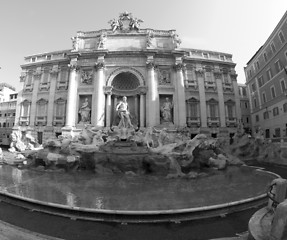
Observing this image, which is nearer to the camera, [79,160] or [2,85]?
[79,160]

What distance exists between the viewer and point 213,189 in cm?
623

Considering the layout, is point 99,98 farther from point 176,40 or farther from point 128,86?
point 176,40

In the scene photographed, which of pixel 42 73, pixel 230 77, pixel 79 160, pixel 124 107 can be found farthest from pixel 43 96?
pixel 230 77

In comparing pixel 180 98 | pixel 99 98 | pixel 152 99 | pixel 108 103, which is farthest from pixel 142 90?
pixel 99 98

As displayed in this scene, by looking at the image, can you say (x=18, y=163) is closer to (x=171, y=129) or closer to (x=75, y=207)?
(x=75, y=207)

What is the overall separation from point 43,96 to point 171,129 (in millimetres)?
18708

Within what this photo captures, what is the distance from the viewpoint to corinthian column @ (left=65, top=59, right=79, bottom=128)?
21.6 meters

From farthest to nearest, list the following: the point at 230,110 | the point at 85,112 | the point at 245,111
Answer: the point at 245,111 < the point at 230,110 < the point at 85,112

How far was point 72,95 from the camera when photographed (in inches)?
874

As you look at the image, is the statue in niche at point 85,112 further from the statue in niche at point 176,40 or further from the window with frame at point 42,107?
the statue in niche at point 176,40

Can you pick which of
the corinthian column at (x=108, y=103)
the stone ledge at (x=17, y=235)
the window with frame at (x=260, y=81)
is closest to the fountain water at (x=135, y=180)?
the stone ledge at (x=17, y=235)

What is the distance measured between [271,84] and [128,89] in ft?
63.8

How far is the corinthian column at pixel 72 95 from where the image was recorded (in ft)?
70.7

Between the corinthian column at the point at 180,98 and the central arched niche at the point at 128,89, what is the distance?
5.40m
